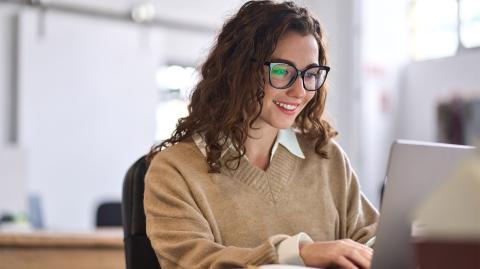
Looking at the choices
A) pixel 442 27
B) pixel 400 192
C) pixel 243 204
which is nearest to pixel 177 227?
pixel 243 204

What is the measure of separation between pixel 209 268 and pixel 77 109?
4754 mm

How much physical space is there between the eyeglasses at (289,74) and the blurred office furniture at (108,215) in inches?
131

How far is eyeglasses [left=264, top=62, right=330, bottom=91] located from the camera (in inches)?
63.4

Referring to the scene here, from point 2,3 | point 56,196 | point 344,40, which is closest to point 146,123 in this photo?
point 56,196

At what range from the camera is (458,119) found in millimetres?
6777

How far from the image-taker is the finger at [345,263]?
1286 millimetres

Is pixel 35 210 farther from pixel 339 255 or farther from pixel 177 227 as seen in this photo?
pixel 339 255

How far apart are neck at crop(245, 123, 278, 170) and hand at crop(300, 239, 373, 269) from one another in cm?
47

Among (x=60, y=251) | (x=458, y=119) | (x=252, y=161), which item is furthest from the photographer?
(x=458, y=119)

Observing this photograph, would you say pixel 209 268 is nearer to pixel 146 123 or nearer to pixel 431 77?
pixel 146 123

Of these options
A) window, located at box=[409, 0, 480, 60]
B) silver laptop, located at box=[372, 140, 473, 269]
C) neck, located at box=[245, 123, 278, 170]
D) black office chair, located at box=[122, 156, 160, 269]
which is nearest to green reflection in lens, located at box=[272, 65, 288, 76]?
neck, located at box=[245, 123, 278, 170]

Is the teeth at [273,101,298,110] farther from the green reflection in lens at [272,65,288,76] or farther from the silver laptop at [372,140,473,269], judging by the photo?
the silver laptop at [372,140,473,269]

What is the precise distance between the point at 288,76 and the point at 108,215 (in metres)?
3.39

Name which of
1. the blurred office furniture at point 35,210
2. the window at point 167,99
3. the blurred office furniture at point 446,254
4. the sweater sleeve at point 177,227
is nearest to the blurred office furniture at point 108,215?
the blurred office furniture at point 35,210
